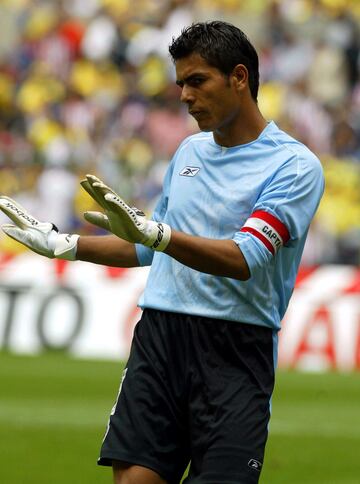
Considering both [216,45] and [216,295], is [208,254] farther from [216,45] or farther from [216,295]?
[216,45]

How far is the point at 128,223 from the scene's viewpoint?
4.70 m

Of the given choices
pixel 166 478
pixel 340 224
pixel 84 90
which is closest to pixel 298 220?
pixel 166 478

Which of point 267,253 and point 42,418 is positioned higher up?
point 267,253

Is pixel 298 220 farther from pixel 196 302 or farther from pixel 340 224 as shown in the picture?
pixel 340 224

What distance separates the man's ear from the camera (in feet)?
16.7

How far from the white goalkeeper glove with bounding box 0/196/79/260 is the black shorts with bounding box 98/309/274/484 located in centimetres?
49

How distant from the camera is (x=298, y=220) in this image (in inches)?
198

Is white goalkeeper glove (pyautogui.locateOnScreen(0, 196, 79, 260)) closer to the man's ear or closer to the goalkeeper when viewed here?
the goalkeeper

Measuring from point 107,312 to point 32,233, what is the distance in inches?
398

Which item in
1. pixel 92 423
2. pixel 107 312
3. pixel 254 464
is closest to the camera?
pixel 254 464

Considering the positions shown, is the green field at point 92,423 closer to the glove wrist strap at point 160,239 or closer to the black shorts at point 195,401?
the black shorts at point 195,401

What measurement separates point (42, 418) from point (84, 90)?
10.8m

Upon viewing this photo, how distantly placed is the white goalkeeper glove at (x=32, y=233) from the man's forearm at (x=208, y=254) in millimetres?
542

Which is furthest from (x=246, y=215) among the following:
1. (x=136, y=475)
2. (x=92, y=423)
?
(x=92, y=423)
